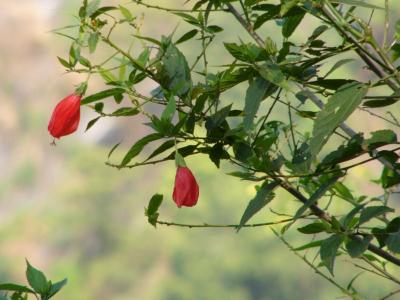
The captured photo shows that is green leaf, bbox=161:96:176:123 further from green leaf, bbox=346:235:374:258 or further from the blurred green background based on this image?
the blurred green background

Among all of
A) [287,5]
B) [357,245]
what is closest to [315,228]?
[357,245]

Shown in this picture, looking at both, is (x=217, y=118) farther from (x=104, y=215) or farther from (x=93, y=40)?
(x=104, y=215)

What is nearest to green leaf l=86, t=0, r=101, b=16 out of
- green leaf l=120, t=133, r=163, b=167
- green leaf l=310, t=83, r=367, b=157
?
green leaf l=120, t=133, r=163, b=167

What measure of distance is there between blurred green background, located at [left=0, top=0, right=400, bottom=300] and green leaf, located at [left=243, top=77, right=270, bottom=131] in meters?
13.0

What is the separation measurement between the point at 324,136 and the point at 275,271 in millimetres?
15134

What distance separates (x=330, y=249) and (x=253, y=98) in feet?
0.33

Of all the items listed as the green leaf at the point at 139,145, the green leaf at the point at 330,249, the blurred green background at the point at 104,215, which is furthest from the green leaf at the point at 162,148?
the blurred green background at the point at 104,215

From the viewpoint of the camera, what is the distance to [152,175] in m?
17.4

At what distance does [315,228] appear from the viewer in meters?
0.60

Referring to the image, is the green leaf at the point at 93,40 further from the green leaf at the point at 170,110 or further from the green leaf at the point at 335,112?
the green leaf at the point at 335,112

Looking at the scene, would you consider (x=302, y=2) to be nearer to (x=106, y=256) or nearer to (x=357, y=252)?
(x=357, y=252)

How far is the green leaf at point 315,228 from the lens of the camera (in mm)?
587

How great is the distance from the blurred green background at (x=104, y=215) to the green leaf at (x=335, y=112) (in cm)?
1302

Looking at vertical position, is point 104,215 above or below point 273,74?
above
